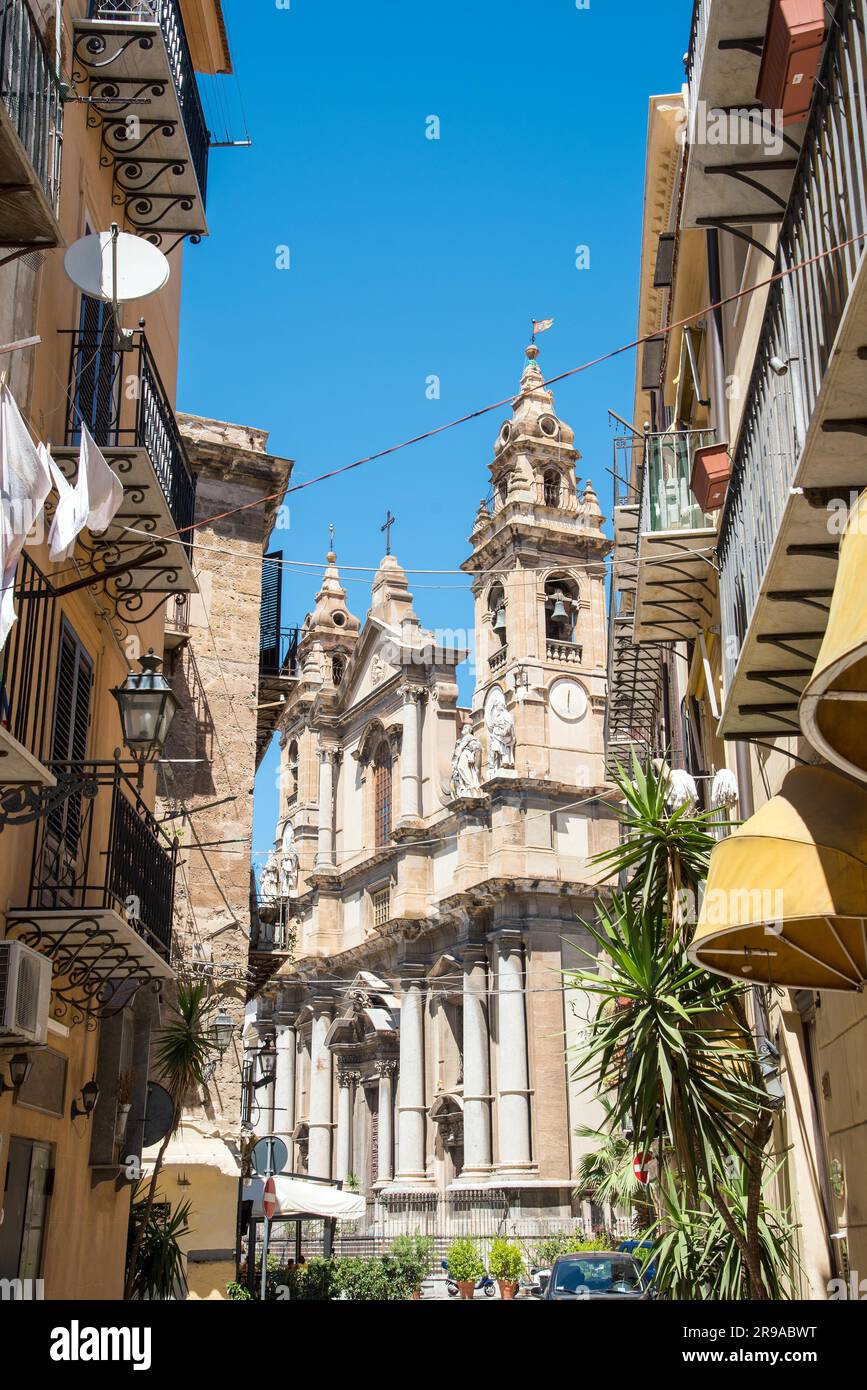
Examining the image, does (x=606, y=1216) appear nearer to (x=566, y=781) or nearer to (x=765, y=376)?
(x=566, y=781)

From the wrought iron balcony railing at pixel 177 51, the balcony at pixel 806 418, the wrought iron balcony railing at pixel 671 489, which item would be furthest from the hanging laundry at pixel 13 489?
the wrought iron balcony railing at pixel 671 489

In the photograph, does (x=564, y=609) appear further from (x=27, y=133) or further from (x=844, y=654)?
(x=844, y=654)

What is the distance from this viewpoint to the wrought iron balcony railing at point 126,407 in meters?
10.2

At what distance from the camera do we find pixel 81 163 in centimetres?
1061

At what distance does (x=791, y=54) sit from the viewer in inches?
277

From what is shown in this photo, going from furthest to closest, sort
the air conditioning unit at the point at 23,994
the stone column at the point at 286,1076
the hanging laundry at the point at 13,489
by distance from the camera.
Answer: the stone column at the point at 286,1076, the air conditioning unit at the point at 23,994, the hanging laundry at the point at 13,489

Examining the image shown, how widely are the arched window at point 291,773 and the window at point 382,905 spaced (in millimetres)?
10515

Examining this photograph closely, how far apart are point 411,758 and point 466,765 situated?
13.8 feet

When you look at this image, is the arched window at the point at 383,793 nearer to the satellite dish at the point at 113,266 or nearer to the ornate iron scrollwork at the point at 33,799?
the satellite dish at the point at 113,266

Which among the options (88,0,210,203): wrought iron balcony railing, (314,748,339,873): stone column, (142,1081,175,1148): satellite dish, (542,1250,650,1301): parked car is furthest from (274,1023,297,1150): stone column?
(88,0,210,203): wrought iron balcony railing

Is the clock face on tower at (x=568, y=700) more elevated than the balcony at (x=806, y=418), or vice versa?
the clock face on tower at (x=568, y=700)

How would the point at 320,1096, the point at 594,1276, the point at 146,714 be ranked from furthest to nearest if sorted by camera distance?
the point at 320,1096 < the point at 594,1276 < the point at 146,714

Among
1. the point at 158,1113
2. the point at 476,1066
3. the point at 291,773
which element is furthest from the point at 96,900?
the point at 291,773
